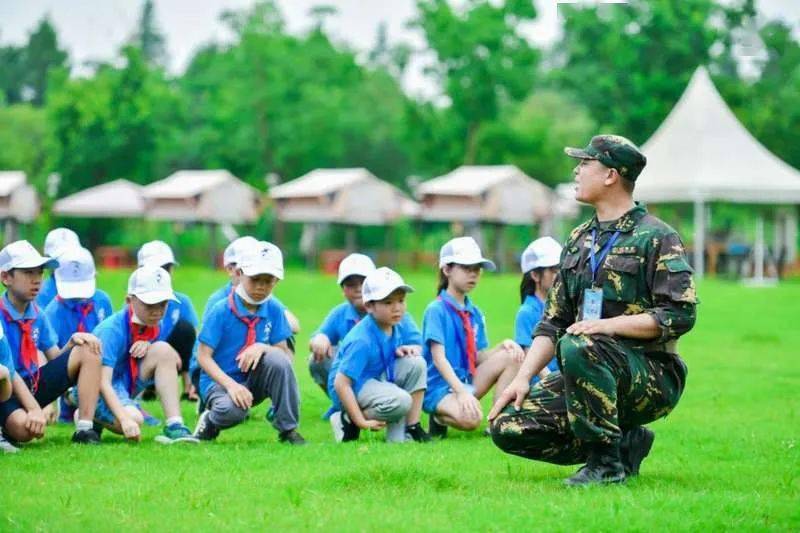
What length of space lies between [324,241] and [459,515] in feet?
166

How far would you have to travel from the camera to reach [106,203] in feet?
165

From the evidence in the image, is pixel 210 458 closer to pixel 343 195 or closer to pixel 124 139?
pixel 343 195

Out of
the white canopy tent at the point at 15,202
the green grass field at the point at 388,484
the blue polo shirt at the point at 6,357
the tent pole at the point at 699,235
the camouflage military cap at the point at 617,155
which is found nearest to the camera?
the green grass field at the point at 388,484

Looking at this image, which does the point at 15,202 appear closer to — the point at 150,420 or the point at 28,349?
the point at 150,420

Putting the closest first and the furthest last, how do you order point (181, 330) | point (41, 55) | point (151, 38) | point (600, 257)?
1. point (600, 257)
2. point (181, 330)
3. point (41, 55)
4. point (151, 38)

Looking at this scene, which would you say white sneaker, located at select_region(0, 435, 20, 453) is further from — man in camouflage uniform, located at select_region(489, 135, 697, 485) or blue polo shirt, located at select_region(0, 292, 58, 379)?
man in camouflage uniform, located at select_region(489, 135, 697, 485)

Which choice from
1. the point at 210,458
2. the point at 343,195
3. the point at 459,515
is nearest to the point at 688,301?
the point at 459,515

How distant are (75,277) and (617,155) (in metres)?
5.10

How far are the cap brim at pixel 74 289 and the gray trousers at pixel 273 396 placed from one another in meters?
1.89

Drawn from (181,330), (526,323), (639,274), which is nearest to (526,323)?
(526,323)

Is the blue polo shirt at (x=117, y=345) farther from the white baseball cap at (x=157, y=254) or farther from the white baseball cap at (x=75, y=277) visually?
the white baseball cap at (x=157, y=254)

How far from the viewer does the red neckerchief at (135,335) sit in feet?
31.3

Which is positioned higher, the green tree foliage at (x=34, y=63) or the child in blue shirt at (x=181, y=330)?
the green tree foliage at (x=34, y=63)

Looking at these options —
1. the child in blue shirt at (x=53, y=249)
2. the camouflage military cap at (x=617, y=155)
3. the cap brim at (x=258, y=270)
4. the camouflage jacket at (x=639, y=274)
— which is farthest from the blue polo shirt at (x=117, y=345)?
the camouflage military cap at (x=617, y=155)
